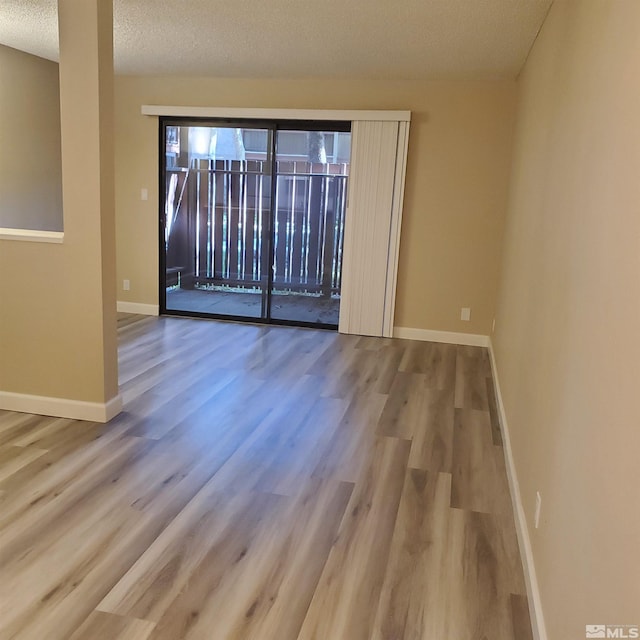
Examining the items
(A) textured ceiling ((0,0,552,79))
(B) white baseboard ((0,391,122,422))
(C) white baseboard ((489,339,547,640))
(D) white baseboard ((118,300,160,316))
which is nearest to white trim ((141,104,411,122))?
(A) textured ceiling ((0,0,552,79))

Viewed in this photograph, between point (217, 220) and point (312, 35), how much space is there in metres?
2.51

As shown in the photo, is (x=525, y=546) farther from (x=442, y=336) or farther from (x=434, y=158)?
(x=434, y=158)

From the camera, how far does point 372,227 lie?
5.42 metres

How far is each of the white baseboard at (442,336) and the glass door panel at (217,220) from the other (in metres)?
1.44

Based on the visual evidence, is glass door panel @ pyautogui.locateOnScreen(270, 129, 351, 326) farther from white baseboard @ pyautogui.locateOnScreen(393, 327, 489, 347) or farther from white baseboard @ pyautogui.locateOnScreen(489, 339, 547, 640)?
white baseboard @ pyautogui.locateOnScreen(489, 339, 547, 640)

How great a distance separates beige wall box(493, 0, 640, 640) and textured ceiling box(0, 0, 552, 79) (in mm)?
980

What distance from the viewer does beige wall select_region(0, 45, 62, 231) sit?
4.94 meters

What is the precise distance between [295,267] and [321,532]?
3883 millimetres

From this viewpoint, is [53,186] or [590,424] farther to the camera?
[53,186]

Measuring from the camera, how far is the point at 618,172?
131 centimetres

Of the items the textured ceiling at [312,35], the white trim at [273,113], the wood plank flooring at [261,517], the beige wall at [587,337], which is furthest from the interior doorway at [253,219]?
the beige wall at [587,337]

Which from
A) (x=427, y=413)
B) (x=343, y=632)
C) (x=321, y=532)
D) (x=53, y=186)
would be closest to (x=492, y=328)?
(x=427, y=413)

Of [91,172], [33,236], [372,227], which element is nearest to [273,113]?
[372,227]

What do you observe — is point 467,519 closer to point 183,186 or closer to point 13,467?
point 13,467
